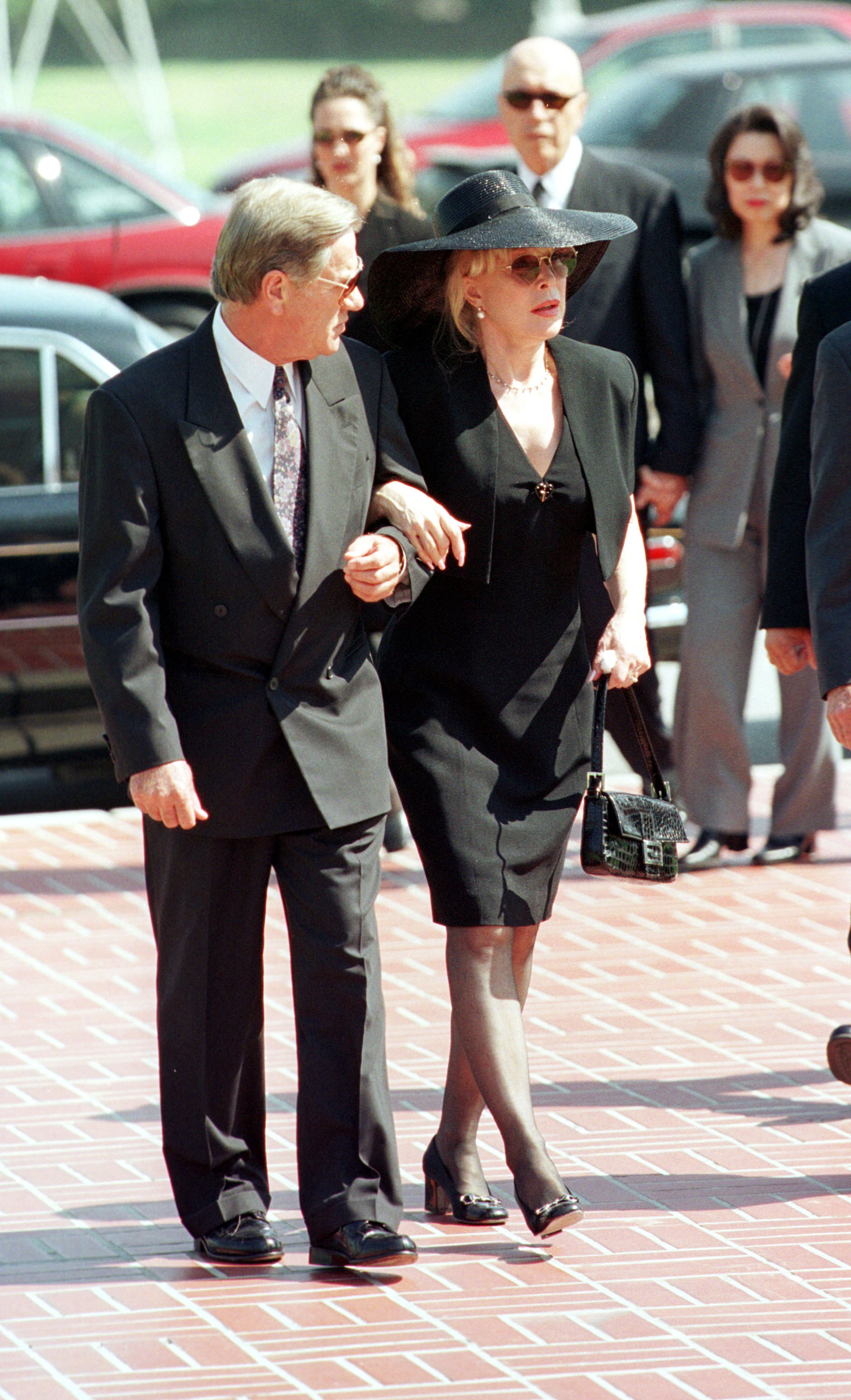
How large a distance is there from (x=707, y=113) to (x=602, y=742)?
1260cm

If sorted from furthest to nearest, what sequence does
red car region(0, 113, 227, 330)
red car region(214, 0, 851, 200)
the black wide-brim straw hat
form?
1. red car region(214, 0, 851, 200)
2. red car region(0, 113, 227, 330)
3. the black wide-brim straw hat

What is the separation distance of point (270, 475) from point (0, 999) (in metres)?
2.43

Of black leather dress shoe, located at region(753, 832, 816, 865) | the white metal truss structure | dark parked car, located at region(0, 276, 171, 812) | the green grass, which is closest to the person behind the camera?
black leather dress shoe, located at region(753, 832, 816, 865)

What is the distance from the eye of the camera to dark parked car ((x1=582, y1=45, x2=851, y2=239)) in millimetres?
15953

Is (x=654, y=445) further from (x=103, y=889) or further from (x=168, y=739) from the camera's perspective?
(x=168, y=739)

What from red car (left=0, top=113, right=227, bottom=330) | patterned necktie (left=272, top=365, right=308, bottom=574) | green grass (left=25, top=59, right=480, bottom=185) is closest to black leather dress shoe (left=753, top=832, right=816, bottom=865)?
patterned necktie (left=272, top=365, right=308, bottom=574)

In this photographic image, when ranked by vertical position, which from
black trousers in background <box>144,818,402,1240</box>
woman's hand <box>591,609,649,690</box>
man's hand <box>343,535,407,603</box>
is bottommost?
black trousers in background <box>144,818,402,1240</box>

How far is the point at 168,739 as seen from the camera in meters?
3.93

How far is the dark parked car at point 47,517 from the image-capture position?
7.57 m

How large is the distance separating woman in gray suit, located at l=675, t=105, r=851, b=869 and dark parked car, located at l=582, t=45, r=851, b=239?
8862 mm

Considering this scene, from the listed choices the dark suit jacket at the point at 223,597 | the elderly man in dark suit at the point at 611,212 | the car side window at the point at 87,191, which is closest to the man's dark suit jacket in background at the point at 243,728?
the dark suit jacket at the point at 223,597

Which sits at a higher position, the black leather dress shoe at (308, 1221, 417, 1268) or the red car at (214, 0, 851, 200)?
the red car at (214, 0, 851, 200)

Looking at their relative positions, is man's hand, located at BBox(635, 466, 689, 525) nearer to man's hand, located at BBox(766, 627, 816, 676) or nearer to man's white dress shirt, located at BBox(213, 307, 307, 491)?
man's hand, located at BBox(766, 627, 816, 676)

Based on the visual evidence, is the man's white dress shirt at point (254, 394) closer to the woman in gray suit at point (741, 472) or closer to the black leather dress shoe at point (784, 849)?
the woman in gray suit at point (741, 472)
